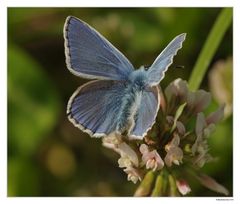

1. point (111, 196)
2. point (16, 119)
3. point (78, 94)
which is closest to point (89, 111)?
point (78, 94)

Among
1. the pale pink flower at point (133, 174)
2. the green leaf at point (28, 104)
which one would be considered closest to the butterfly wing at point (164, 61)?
the pale pink flower at point (133, 174)

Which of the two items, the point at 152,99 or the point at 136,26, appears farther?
the point at 136,26

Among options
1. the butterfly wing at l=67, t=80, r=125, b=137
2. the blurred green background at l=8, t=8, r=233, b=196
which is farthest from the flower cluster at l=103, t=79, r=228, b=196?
the blurred green background at l=8, t=8, r=233, b=196

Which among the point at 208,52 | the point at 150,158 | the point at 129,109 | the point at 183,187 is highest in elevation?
the point at 208,52

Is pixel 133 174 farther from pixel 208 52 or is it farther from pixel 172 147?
pixel 208 52

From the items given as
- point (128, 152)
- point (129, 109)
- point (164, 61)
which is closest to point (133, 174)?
point (128, 152)

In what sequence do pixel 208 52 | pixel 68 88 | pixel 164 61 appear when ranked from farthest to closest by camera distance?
pixel 68 88
pixel 208 52
pixel 164 61
